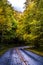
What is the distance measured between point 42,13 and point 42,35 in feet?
14.5

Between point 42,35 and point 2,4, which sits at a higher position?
point 2,4

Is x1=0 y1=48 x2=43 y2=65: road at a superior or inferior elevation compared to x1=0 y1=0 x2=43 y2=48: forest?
inferior

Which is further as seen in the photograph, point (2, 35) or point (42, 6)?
point (2, 35)

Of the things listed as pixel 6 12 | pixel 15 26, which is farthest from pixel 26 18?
pixel 15 26

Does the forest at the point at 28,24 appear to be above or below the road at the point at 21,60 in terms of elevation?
above

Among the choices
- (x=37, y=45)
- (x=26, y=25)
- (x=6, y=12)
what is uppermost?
(x=6, y=12)

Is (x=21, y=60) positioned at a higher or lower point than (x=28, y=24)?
lower

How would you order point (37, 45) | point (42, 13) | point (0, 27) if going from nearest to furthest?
point (42, 13) → point (37, 45) → point (0, 27)

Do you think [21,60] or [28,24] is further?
Answer: [28,24]

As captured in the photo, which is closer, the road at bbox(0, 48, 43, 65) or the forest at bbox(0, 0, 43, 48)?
the road at bbox(0, 48, 43, 65)

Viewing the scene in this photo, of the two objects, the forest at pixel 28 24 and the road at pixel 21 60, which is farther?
the forest at pixel 28 24

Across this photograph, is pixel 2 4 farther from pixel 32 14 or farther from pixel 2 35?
pixel 2 35

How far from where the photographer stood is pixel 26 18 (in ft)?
184

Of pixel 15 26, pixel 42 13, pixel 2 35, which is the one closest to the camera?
pixel 42 13
